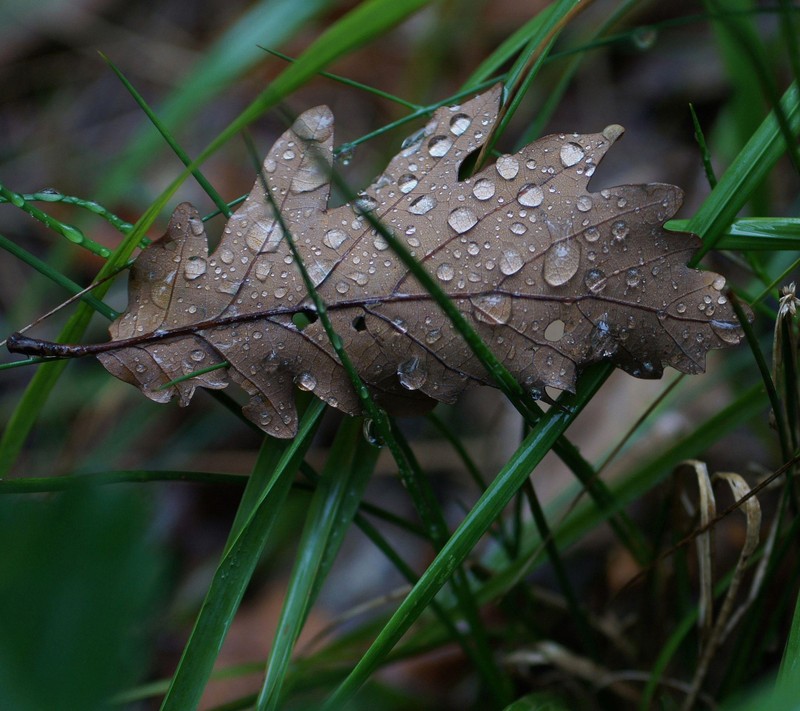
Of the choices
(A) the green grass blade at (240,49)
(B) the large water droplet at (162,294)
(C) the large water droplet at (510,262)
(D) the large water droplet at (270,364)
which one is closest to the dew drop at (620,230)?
(C) the large water droplet at (510,262)

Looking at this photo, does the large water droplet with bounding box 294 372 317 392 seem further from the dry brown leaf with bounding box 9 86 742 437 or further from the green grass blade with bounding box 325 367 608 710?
the green grass blade with bounding box 325 367 608 710

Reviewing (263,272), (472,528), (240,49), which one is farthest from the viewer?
(240,49)

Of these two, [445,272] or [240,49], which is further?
[240,49]

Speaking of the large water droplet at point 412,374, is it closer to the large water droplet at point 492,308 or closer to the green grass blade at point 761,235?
the large water droplet at point 492,308

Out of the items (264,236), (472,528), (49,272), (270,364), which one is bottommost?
(472,528)

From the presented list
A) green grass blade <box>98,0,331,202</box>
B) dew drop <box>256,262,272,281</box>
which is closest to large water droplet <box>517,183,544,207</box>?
dew drop <box>256,262,272,281</box>

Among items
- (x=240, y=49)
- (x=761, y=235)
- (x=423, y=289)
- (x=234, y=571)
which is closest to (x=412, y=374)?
(x=423, y=289)

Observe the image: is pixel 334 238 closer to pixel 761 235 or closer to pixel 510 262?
pixel 510 262
